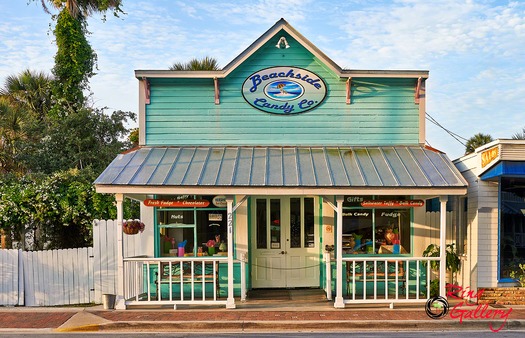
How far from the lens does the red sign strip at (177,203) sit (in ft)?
37.0

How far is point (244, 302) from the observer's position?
11273mm

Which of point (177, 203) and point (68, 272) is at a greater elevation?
point (177, 203)

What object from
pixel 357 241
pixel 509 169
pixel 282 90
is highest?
pixel 282 90

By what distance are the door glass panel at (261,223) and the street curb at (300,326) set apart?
3.42m

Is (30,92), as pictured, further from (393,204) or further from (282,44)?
(393,204)

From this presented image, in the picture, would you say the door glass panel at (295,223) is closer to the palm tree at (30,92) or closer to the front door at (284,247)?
the front door at (284,247)

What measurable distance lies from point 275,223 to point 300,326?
12.3ft

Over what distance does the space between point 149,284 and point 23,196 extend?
4785 mm

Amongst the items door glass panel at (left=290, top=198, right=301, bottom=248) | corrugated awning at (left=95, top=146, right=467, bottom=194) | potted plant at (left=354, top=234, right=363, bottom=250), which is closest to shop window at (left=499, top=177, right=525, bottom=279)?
corrugated awning at (left=95, top=146, right=467, bottom=194)

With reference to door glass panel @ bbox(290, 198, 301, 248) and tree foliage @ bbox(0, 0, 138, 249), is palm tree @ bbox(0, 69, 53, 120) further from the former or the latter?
door glass panel @ bbox(290, 198, 301, 248)

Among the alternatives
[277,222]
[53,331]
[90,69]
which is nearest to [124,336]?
[53,331]

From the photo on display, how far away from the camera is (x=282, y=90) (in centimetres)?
1259

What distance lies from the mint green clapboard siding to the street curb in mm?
4716

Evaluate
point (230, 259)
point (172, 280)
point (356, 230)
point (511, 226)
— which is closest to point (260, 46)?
point (356, 230)
